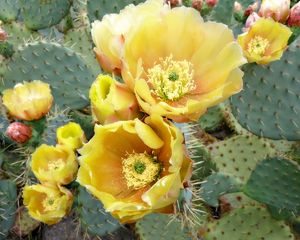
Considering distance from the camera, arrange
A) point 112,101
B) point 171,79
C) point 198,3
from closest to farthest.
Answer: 1. point 112,101
2. point 171,79
3. point 198,3

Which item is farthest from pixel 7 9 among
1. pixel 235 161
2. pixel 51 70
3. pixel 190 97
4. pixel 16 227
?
pixel 190 97

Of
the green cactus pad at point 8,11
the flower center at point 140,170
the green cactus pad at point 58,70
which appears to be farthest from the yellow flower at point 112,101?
the green cactus pad at point 8,11

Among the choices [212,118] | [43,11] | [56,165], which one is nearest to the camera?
[56,165]

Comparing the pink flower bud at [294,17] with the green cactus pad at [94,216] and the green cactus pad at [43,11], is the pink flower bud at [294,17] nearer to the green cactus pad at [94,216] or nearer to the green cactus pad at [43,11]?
the green cactus pad at [94,216]

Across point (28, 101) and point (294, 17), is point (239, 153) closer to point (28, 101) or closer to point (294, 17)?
point (294, 17)

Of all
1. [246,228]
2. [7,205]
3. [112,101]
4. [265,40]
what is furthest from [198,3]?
[7,205]
